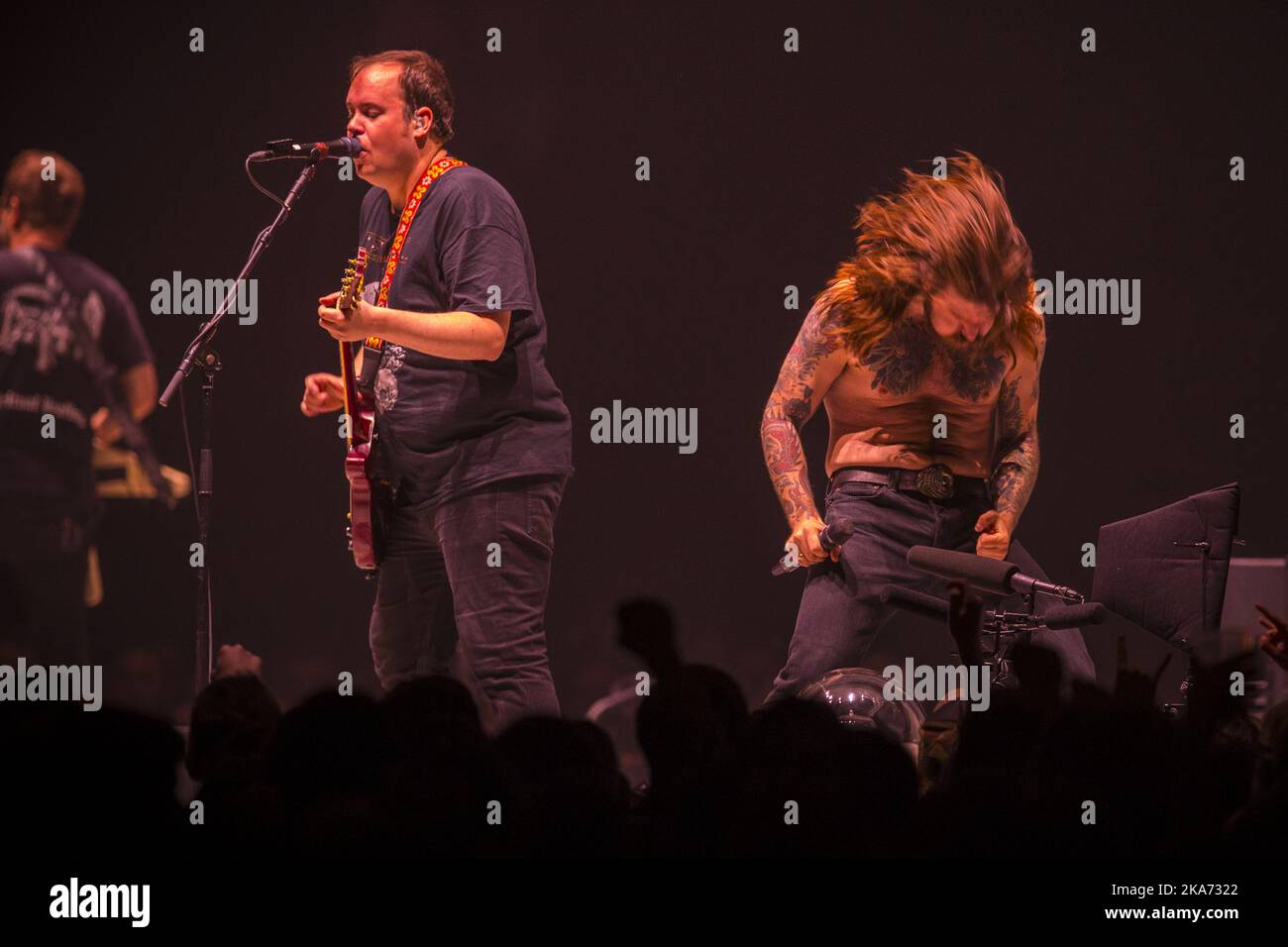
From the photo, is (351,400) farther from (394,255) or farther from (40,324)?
(40,324)

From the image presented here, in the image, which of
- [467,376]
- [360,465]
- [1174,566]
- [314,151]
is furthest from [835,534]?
[314,151]

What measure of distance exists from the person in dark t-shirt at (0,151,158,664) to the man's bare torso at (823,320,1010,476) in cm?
235

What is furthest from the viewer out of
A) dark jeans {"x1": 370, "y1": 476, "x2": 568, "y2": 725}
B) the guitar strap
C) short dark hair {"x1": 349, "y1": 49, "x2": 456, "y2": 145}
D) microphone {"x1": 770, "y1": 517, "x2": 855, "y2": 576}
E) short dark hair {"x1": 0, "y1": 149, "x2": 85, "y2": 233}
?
short dark hair {"x1": 0, "y1": 149, "x2": 85, "y2": 233}

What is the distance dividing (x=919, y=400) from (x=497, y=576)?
5.11 ft

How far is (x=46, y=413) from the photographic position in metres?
4.93

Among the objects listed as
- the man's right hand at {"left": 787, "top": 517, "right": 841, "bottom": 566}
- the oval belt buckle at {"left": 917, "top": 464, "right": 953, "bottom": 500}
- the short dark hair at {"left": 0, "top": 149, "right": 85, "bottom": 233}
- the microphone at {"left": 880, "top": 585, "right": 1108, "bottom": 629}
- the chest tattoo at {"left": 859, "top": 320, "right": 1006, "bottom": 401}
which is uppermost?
the short dark hair at {"left": 0, "top": 149, "right": 85, "bottom": 233}

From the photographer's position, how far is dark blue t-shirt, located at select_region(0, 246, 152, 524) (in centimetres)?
487

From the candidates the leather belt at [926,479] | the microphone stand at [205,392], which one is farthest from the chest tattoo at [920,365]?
the microphone stand at [205,392]

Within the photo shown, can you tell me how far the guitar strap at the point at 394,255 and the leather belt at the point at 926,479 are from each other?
1.48m

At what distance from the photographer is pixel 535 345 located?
4184 mm

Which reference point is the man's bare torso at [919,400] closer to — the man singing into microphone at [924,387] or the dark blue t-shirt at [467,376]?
the man singing into microphone at [924,387]

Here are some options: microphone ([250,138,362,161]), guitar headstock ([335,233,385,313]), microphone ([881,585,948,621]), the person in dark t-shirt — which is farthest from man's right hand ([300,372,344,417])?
microphone ([881,585,948,621])

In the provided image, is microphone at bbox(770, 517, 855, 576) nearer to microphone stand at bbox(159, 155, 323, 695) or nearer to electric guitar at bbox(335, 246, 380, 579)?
electric guitar at bbox(335, 246, 380, 579)
